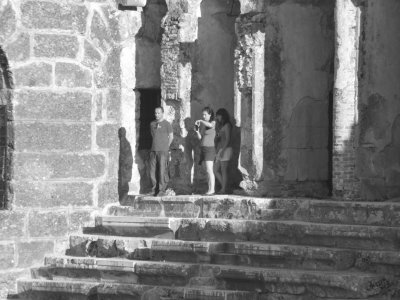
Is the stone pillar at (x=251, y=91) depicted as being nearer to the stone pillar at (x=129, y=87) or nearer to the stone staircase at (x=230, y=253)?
the stone staircase at (x=230, y=253)

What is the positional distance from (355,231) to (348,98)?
2151 millimetres

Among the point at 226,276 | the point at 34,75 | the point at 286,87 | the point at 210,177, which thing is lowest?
the point at 226,276

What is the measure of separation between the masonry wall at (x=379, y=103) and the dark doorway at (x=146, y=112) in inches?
167

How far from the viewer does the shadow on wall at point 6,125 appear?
22312 millimetres

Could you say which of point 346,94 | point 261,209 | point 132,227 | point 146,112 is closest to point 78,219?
point 132,227

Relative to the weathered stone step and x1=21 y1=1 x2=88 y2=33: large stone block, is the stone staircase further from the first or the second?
x1=21 y1=1 x2=88 y2=33: large stone block

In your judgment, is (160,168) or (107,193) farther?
(107,193)

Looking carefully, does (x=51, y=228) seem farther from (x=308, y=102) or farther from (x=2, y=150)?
(x=308, y=102)

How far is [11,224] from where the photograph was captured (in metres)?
22.1

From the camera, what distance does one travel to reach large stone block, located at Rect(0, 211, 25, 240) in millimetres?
22000

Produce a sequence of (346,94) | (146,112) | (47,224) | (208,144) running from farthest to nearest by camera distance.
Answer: (146,112) → (208,144) → (47,224) → (346,94)

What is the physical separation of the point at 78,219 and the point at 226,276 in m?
3.72

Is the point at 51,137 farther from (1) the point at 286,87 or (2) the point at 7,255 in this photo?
(1) the point at 286,87

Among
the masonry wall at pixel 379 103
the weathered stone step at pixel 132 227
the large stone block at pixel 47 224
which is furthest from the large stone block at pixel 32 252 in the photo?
the masonry wall at pixel 379 103
